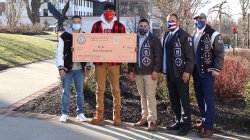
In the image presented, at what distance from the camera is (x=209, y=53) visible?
224 inches

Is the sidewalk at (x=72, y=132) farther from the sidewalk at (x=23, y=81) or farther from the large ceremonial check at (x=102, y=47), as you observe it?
the sidewalk at (x=23, y=81)

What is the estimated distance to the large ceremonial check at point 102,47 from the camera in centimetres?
622

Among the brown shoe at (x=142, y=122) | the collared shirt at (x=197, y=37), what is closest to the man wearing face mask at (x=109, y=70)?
the brown shoe at (x=142, y=122)

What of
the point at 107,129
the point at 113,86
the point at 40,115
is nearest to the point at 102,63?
the point at 113,86

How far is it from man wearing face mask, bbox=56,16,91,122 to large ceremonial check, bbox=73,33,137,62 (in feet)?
0.48

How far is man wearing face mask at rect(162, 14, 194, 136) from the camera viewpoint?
5738 millimetres

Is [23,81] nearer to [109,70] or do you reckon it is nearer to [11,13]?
[109,70]

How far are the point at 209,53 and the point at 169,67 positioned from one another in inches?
25.7

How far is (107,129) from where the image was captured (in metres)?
6.10

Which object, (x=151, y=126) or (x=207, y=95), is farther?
(x=151, y=126)

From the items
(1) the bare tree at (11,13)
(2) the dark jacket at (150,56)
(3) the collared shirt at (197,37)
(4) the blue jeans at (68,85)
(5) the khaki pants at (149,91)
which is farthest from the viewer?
(1) the bare tree at (11,13)

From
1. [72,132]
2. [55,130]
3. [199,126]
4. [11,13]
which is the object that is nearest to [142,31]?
[199,126]

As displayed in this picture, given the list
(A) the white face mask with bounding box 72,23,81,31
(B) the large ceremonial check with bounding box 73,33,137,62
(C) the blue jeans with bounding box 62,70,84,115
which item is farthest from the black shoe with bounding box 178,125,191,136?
(A) the white face mask with bounding box 72,23,81,31

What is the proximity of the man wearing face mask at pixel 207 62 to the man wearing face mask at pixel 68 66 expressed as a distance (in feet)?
6.41
